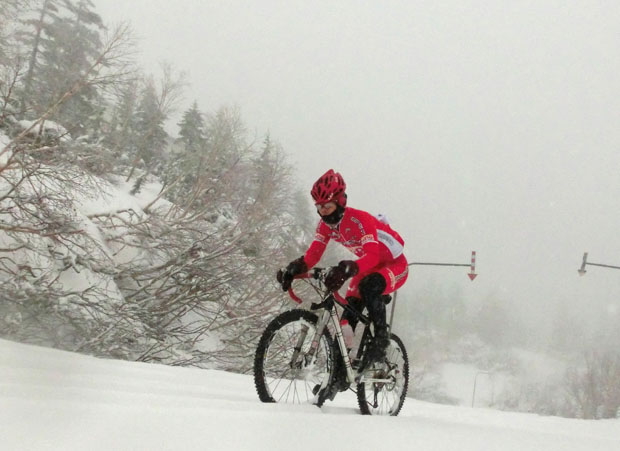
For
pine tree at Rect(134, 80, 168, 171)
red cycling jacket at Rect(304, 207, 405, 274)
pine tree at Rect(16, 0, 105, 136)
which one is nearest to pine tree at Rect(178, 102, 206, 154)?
pine tree at Rect(134, 80, 168, 171)

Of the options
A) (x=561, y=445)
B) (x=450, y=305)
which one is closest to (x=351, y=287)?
(x=561, y=445)

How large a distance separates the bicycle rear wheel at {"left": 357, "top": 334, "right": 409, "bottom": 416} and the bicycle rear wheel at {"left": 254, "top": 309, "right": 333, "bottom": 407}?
1.75 ft

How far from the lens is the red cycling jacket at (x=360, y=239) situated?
368 cm

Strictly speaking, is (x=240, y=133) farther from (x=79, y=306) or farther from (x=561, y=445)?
(x=561, y=445)

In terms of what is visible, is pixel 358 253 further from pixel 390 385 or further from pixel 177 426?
pixel 177 426

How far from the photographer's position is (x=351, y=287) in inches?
165

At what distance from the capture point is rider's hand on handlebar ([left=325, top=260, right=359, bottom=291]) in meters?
3.32

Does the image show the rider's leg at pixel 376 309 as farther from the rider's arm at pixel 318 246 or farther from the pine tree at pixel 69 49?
the pine tree at pixel 69 49

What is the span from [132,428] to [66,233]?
9.12 m

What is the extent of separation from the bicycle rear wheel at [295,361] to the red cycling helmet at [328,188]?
90 cm

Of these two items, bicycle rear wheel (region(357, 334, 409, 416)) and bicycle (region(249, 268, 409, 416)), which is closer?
bicycle (region(249, 268, 409, 416))

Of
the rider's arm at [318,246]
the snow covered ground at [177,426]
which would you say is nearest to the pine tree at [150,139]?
the rider's arm at [318,246]

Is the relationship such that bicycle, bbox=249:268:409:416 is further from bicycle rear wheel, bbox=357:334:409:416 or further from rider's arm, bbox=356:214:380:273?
rider's arm, bbox=356:214:380:273

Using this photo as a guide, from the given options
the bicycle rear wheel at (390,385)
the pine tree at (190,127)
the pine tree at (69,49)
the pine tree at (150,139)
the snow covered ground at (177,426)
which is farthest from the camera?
the pine tree at (190,127)
